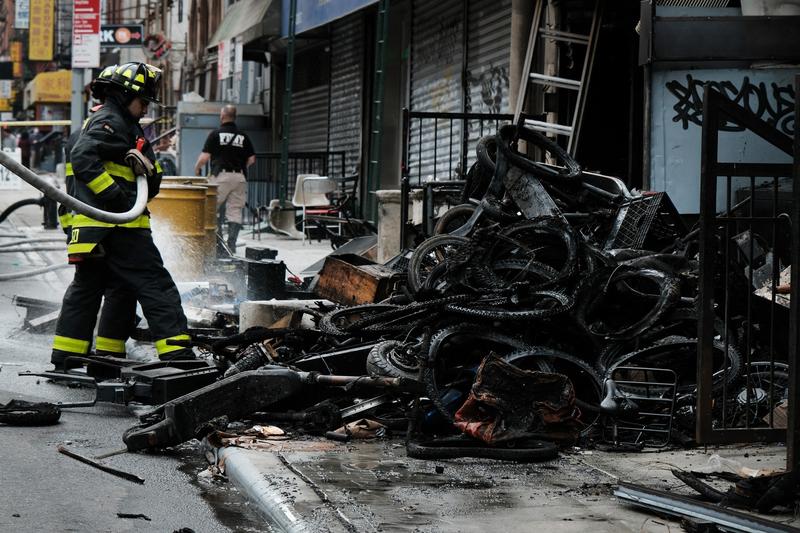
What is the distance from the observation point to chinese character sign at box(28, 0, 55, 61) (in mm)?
55406

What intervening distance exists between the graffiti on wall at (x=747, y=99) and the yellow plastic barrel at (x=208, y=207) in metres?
4.99

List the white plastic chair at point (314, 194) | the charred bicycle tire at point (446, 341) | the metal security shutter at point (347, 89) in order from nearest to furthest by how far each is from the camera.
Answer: the charred bicycle tire at point (446, 341) < the white plastic chair at point (314, 194) < the metal security shutter at point (347, 89)

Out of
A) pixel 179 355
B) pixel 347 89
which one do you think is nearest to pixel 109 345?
pixel 179 355

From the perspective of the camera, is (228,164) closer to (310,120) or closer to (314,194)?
(314,194)

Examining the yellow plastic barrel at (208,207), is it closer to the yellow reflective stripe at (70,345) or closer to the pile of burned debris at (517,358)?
the yellow reflective stripe at (70,345)

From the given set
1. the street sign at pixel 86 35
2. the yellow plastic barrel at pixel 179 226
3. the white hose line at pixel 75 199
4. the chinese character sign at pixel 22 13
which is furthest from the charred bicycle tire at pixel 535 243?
the chinese character sign at pixel 22 13

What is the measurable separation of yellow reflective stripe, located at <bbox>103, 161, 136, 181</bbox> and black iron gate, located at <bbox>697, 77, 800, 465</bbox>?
12.0 ft

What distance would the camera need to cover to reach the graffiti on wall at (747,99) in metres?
9.56

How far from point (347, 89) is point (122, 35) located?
12498mm

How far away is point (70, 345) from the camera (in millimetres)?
8180

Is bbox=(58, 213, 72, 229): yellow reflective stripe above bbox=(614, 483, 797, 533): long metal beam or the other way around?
above

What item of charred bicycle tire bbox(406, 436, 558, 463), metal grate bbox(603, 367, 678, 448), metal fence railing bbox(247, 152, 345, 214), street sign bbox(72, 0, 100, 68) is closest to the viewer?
charred bicycle tire bbox(406, 436, 558, 463)

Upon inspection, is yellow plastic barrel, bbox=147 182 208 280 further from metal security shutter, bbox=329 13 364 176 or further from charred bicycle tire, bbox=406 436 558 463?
metal security shutter, bbox=329 13 364 176

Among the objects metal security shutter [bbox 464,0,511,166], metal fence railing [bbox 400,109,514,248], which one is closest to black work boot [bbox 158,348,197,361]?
metal fence railing [bbox 400,109,514,248]
